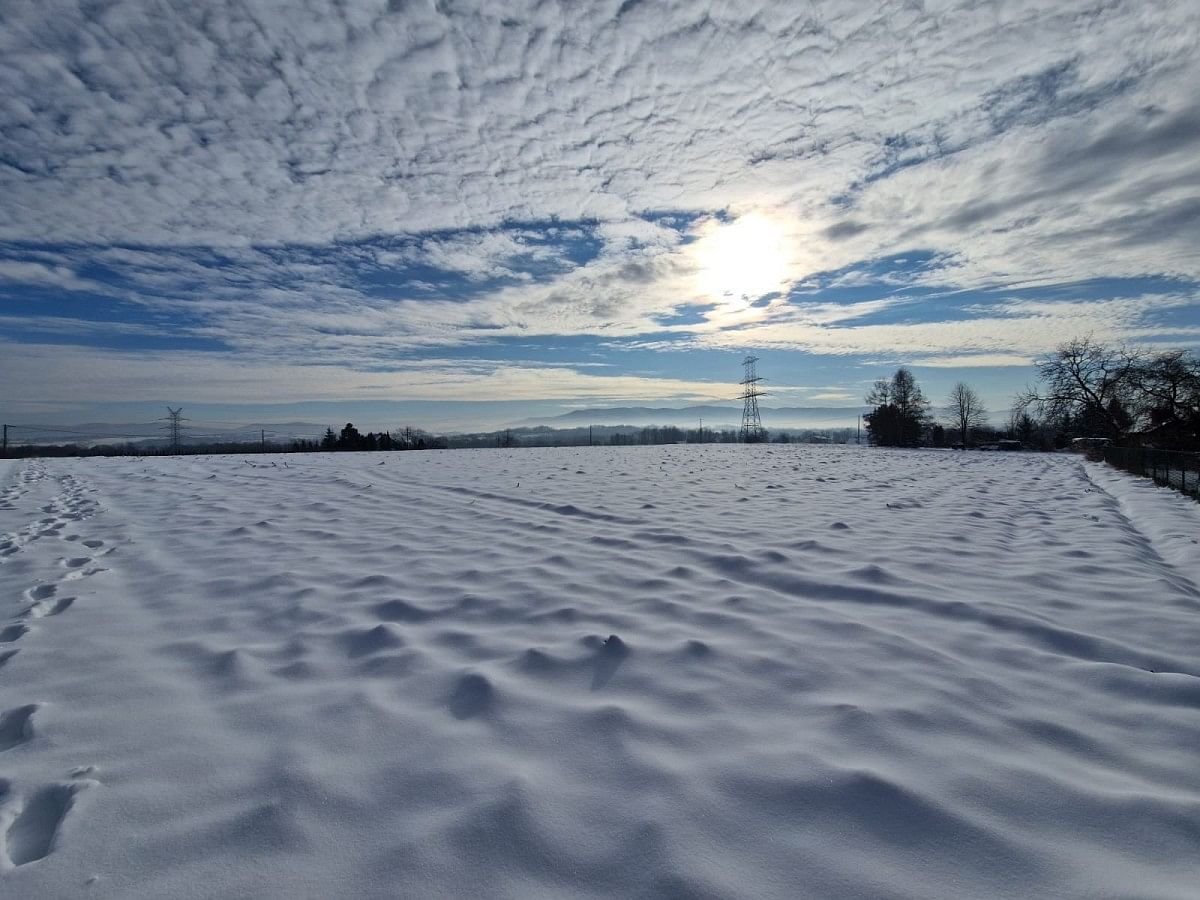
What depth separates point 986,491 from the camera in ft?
31.4

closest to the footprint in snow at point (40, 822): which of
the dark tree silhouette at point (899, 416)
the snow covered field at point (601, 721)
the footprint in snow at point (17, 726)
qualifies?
the snow covered field at point (601, 721)

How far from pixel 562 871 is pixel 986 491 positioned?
10461 mm

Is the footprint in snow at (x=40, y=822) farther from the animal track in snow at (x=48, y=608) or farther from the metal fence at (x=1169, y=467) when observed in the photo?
the metal fence at (x=1169, y=467)

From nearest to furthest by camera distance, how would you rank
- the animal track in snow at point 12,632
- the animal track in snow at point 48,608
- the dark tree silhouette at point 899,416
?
the animal track in snow at point 12,632
the animal track in snow at point 48,608
the dark tree silhouette at point 899,416

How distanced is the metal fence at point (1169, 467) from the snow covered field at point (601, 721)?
508cm

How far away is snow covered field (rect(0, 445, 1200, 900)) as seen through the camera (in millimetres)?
1558

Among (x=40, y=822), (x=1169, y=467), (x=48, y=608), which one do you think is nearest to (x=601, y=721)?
(x=40, y=822)

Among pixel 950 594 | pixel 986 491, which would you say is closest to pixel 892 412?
pixel 986 491

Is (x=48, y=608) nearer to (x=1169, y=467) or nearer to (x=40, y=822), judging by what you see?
(x=40, y=822)

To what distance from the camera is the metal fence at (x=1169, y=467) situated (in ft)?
27.9

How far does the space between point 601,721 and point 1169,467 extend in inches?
485

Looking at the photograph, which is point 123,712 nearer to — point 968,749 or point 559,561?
point 559,561

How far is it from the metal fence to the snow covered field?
5078 millimetres

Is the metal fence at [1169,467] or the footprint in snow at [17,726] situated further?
the metal fence at [1169,467]
